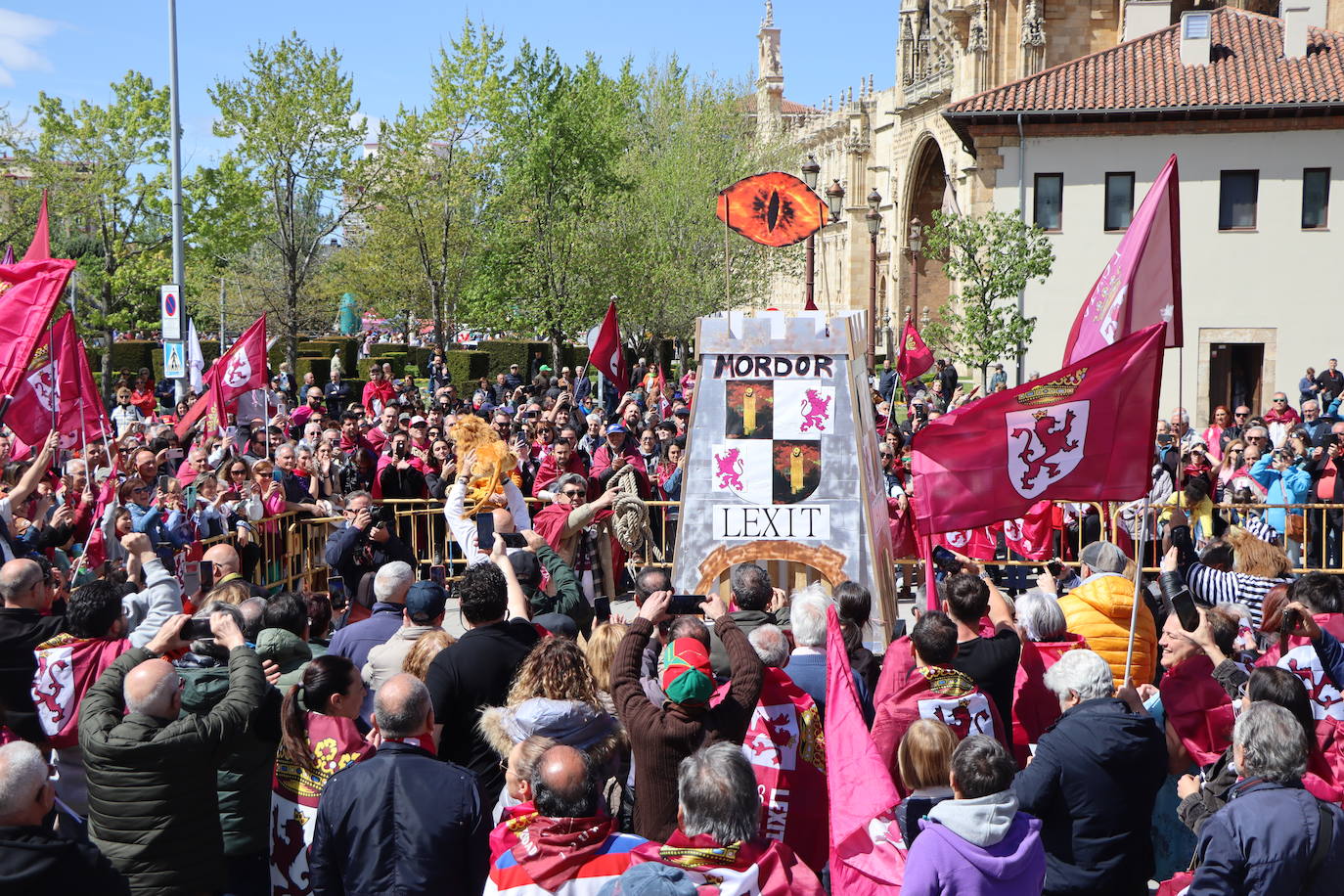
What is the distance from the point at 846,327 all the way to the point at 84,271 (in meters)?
30.9

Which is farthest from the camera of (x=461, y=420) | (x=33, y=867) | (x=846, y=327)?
(x=461, y=420)

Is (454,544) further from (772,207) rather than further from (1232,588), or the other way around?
(1232,588)

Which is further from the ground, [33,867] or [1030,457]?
[1030,457]

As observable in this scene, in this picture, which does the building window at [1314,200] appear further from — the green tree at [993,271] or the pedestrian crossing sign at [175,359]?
the pedestrian crossing sign at [175,359]

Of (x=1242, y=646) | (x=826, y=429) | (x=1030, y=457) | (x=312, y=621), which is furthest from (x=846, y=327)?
(x=312, y=621)

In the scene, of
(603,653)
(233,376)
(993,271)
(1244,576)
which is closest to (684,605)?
(603,653)

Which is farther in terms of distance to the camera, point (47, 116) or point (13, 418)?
point (47, 116)

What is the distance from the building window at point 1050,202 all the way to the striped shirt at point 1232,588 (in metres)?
24.6

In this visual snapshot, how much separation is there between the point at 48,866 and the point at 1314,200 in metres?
31.9

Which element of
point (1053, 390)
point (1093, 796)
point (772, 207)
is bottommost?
point (1093, 796)

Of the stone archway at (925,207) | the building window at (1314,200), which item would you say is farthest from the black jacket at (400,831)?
the stone archway at (925,207)

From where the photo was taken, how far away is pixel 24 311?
10.0 m

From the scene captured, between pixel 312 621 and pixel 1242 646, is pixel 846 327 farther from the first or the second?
pixel 312 621

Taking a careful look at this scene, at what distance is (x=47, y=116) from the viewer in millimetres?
33688
